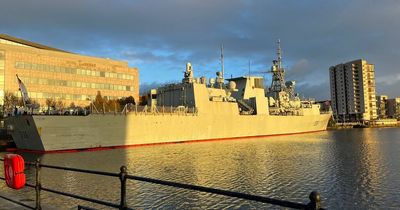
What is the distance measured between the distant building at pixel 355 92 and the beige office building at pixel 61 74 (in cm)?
10575

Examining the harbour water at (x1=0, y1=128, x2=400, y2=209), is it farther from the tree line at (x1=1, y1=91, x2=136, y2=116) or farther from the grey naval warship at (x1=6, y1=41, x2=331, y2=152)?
the tree line at (x1=1, y1=91, x2=136, y2=116)

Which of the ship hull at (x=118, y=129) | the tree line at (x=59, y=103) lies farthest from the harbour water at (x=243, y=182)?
the tree line at (x=59, y=103)

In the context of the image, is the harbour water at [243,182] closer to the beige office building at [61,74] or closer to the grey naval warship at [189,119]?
the grey naval warship at [189,119]

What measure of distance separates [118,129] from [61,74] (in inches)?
1887

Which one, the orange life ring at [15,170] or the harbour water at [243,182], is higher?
the orange life ring at [15,170]

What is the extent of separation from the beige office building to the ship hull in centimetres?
3754

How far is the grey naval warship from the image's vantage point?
3862 cm

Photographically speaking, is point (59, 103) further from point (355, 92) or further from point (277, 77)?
point (355, 92)

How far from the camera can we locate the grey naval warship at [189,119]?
3862 centimetres

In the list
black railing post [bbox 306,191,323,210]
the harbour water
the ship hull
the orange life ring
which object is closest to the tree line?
the ship hull

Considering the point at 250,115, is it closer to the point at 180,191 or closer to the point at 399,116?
the point at 180,191

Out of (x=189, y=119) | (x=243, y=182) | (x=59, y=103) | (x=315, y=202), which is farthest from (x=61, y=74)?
(x=315, y=202)

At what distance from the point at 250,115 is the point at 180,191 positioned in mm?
43950

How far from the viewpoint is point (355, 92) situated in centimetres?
16238
